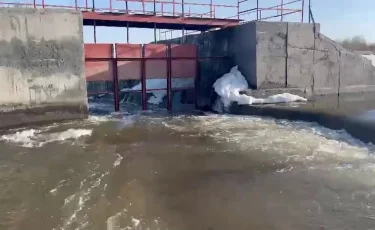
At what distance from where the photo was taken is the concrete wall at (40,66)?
1054cm

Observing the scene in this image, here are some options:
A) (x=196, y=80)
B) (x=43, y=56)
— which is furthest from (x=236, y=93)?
(x=43, y=56)

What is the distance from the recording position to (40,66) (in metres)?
10.9

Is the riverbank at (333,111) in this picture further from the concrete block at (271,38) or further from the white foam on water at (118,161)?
the white foam on water at (118,161)

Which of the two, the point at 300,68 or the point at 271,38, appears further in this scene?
the point at 300,68

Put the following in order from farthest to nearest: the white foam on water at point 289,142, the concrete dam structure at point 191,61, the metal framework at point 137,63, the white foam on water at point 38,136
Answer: the metal framework at point 137,63, the concrete dam structure at point 191,61, the white foam on water at point 38,136, the white foam on water at point 289,142

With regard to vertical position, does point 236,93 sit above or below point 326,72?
below

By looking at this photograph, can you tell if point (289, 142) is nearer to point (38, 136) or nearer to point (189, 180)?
point (189, 180)

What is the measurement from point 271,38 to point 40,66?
7.77m

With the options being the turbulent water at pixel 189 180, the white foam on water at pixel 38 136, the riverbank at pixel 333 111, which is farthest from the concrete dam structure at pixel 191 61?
the turbulent water at pixel 189 180

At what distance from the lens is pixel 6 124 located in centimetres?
1055

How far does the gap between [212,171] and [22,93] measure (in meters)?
7.21

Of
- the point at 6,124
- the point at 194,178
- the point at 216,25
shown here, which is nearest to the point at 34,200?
the point at 194,178

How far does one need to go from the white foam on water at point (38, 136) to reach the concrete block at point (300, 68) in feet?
24.8

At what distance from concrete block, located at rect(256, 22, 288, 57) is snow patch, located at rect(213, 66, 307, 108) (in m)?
1.27
